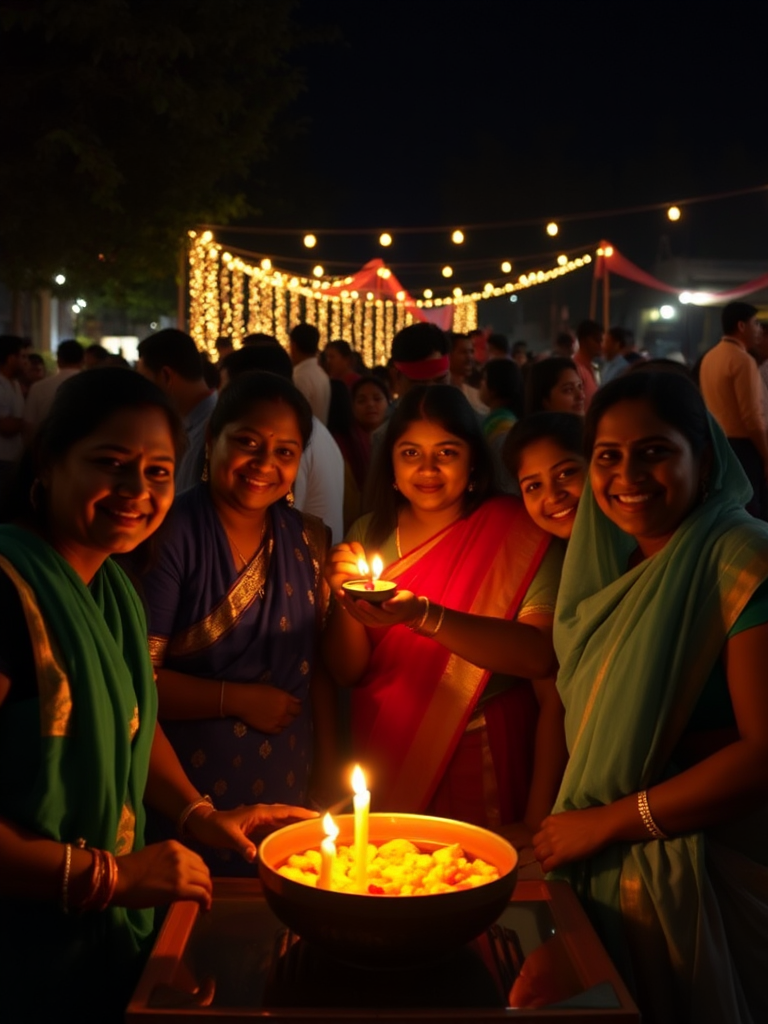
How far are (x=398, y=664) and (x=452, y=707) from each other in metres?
0.19

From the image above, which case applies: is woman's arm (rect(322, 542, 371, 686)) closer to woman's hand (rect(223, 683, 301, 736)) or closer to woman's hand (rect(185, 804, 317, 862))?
woman's hand (rect(223, 683, 301, 736))

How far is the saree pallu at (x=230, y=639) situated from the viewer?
2734mm

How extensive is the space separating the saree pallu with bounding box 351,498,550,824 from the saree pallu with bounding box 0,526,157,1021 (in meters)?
0.97

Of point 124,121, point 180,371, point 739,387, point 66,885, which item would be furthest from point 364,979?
point 124,121

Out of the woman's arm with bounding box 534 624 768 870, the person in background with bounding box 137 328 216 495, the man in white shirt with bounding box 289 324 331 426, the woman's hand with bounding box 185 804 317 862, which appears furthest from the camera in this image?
the man in white shirt with bounding box 289 324 331 426

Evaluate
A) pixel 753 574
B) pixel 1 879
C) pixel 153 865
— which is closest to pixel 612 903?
pixel 753 574

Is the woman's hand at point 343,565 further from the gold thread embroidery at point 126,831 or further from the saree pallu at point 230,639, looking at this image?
the gold thread embroidery at point 126,831

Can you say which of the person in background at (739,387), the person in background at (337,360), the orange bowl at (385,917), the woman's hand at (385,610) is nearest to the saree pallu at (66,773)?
the orange bowl at (385,917)

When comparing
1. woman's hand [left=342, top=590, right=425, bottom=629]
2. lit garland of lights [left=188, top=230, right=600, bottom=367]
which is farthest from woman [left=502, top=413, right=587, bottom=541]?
lit garland of lights [left=188, top=230, right=600, bottom=367]

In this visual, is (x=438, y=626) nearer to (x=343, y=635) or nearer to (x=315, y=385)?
(x=343, y=635)

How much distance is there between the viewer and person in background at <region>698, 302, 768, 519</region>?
8.49 meters

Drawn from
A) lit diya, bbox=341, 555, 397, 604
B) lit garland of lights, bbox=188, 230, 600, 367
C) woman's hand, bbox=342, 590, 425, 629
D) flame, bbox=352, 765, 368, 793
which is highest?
lit garland of lights, bbox=188, 230, 600, 367

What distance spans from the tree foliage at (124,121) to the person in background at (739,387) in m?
7.16

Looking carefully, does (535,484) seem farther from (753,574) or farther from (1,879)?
(1,879)
